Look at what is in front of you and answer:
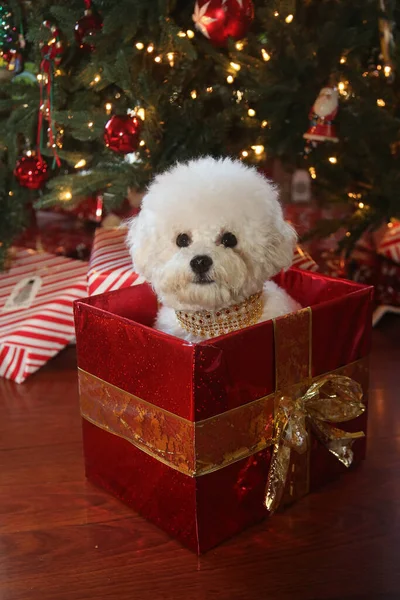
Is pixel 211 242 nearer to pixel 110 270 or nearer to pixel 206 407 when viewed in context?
pixel 206 407

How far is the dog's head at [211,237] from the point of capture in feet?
3.12

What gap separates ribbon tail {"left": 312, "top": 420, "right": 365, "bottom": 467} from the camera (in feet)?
3.36

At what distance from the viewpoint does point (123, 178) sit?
1653 mm

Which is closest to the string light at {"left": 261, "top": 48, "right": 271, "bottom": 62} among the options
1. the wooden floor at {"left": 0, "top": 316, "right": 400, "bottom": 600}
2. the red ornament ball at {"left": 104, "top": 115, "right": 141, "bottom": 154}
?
the red ornament ball at {"left": 104, "top": 115, "right": 141, "bottom": 154}

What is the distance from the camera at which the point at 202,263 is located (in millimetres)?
937

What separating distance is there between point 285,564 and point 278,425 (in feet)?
0.65

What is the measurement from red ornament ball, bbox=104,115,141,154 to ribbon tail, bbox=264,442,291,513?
0.88 meters

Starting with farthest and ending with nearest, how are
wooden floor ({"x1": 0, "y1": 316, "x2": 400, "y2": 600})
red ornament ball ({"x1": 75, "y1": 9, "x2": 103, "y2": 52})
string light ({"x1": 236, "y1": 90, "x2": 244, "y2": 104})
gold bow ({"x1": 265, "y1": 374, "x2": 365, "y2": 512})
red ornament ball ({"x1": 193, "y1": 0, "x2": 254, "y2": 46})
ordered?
string light ({"x1": 236, "y1": 90, "x2": 244, "y2": 104})
red ornament ball ({"x1": 75, "y1": 9, "x2": 103, "y2": 52})
red ornament ball ({"x1": 193, "y1": 0, "x2": 254, "y2": 46})
gold bow ({"x1": 265, "y1": 374, "x2": 365, "y2": 512})
wooden floor ({"x1": 0, "y1": 316, "x2": 400, "y2": 600})

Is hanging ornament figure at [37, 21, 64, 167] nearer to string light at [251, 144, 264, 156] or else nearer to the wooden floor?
string light at [251, 144, 264, 156]

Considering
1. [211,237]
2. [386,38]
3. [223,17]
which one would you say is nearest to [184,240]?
[211,237]

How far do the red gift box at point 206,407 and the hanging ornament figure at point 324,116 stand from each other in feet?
2.16

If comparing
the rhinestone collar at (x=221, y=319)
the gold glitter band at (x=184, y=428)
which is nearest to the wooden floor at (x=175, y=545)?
the gold glitter band at (x=184, y=428)

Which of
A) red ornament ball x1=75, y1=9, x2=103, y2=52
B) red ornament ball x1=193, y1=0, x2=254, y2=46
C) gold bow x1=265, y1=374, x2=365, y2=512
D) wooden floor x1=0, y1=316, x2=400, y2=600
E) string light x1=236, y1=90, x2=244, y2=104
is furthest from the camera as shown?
string light x1=236, y1=90, x2=244, y2=104

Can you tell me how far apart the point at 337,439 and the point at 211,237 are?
0.40 metres
